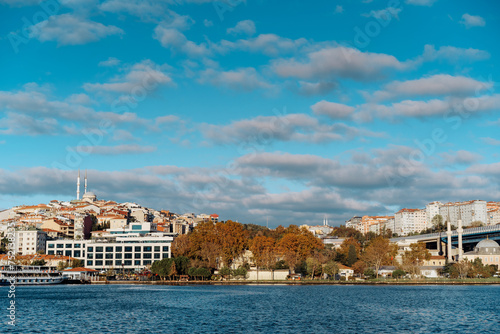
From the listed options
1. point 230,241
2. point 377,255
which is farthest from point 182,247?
point 377,255

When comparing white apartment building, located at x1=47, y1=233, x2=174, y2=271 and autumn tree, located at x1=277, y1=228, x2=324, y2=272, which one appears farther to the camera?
white apartment building, located at x1=47, y1=233, x2=174, y2=271

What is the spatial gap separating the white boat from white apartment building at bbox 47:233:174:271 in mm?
12388

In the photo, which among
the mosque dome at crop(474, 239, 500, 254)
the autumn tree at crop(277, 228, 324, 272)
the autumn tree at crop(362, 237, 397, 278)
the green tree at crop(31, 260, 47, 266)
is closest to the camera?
the autumn tree at crop(277, 228, 324, 272)

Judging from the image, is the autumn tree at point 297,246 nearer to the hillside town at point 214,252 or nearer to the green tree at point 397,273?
the hillside town at point 214,252

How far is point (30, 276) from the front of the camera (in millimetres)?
99375

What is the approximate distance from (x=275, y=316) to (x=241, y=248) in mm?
62292

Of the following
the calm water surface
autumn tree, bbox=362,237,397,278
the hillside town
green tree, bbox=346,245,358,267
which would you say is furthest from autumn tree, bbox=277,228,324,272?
the calm water surface

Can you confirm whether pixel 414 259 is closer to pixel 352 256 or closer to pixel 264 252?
pixel 352 256

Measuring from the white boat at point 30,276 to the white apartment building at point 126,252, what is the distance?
1239cm

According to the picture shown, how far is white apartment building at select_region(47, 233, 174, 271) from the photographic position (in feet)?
361

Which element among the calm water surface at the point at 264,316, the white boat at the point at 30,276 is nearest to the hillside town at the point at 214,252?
the white boat at the point at 30,276

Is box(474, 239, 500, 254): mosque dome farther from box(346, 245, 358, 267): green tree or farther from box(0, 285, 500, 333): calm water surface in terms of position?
box(0, 285, 500, 333): calm water surface

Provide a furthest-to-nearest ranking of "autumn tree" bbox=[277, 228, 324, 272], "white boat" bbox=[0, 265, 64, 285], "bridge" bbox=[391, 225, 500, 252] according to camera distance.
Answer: "bridge" bbox=[391, 225, 500, 252] → "autumn tree" bbox=[277, 228, 324, 272] → "white boat" bbox=[0, 265, 64, 285]

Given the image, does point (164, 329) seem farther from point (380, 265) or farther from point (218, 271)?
point (380, 265)
